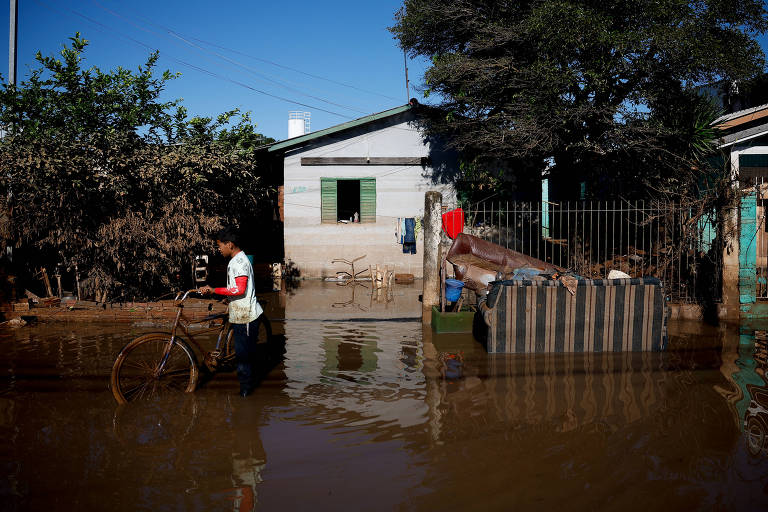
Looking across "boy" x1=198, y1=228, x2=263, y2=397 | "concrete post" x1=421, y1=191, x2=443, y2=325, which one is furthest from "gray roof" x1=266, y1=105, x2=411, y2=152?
"boy" x1=198, y1=228, x2=263, y2=397

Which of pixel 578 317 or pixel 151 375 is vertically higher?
pixel 578 317

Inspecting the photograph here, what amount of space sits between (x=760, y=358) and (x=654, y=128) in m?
6.92

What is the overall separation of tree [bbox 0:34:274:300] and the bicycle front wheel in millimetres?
4323

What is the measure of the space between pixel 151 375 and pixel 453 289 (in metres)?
4.94

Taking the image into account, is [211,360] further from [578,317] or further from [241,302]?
[578,317]

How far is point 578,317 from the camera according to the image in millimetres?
7770

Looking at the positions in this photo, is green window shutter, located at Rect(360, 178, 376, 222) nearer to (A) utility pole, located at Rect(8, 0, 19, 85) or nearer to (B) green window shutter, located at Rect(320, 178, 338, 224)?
(B) green window shutter, located at Rect(320, 178, 338, 224)

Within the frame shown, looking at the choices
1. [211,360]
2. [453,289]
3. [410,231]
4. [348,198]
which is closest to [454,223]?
[453,289]

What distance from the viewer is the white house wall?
17234mm

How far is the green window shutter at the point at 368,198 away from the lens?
57.1ft

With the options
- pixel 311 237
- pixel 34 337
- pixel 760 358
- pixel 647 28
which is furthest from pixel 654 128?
pixel 34 337

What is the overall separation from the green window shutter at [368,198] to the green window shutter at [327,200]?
85cm

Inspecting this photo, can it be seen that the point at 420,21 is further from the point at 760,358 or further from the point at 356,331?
the point at 760,358

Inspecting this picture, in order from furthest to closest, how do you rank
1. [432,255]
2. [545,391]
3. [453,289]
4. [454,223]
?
[454,223] → [432,255] → [453,289] → [545,391]
